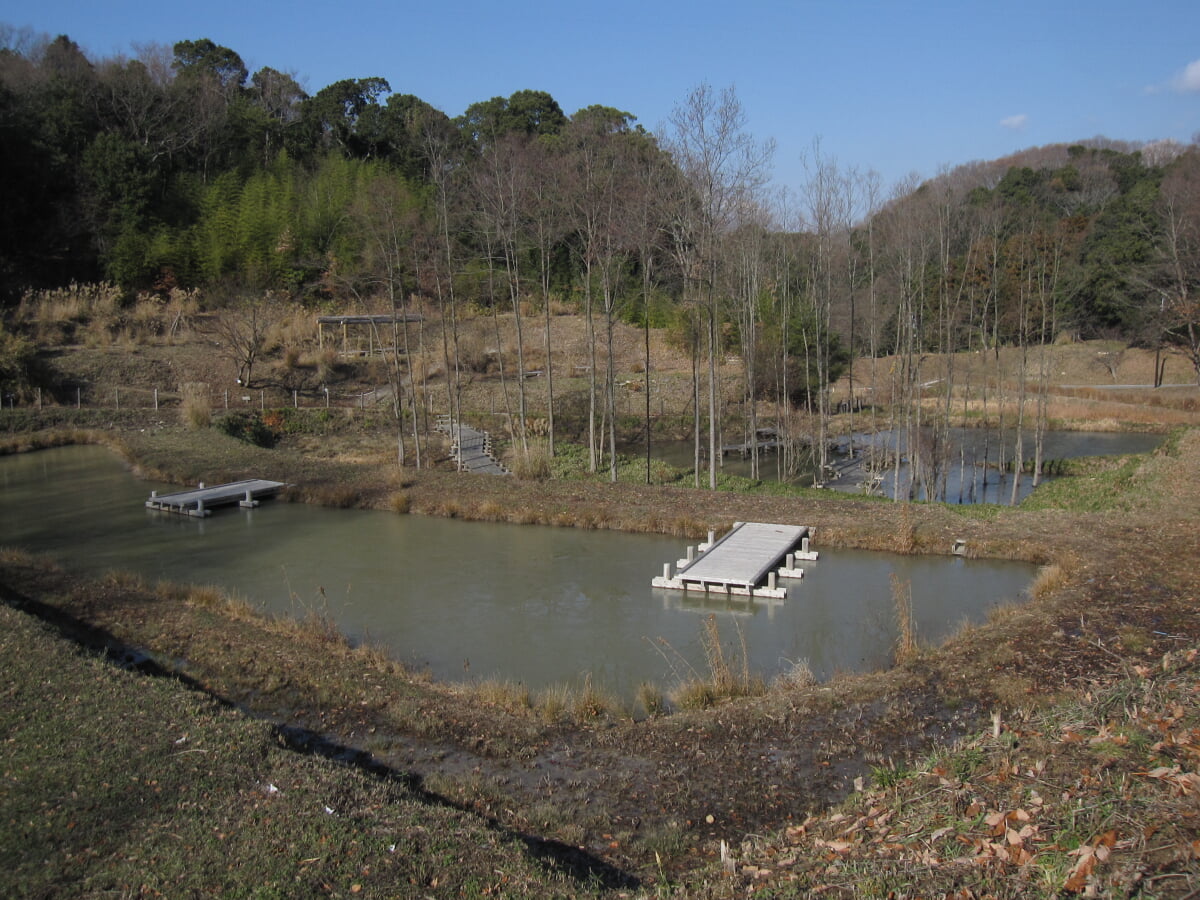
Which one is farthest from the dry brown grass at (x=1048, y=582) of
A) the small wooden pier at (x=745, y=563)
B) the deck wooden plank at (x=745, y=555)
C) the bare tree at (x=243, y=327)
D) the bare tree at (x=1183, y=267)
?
the bare tree at (x=243, y=327)

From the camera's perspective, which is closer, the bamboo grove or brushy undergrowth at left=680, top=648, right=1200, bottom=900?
brushy undergrowth at left=680, top=648, right=1200, bottom=900

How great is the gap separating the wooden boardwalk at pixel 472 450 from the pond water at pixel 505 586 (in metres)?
4.72

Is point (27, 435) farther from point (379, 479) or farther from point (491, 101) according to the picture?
point (491, 101)

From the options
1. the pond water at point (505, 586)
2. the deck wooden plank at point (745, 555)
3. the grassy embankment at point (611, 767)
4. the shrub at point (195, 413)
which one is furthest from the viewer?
the shrub at point (195, 413)

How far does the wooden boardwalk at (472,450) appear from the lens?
2277 centimetres

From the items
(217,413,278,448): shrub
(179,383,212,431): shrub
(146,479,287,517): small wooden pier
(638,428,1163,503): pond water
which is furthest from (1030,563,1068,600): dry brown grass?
(179,383,212,431): shrub

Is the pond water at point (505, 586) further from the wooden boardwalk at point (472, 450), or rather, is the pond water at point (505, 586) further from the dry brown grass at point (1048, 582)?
the wooden boardwalk at point (472, 450)

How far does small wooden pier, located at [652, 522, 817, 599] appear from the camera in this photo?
12.7 meters

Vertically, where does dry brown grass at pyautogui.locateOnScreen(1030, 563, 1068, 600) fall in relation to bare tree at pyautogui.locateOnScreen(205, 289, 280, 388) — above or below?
below

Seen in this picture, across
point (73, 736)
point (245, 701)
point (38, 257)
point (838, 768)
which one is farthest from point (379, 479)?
point (38, 257)

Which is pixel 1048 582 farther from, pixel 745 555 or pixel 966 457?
pixel 966 457


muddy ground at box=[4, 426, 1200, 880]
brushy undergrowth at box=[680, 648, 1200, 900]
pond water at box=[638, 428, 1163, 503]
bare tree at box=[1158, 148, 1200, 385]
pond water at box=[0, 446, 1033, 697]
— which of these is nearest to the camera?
brushy undergrowth at box=[680, 648, 1200, 900]

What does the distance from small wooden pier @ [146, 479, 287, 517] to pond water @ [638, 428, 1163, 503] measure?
1036 cm

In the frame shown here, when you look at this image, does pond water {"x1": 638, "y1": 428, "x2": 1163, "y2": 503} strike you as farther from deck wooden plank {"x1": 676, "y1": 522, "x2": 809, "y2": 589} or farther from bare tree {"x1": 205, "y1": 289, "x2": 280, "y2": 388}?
bare tree {"x1": 205, "y1": 289, "x2": 280, "y2": 388}
